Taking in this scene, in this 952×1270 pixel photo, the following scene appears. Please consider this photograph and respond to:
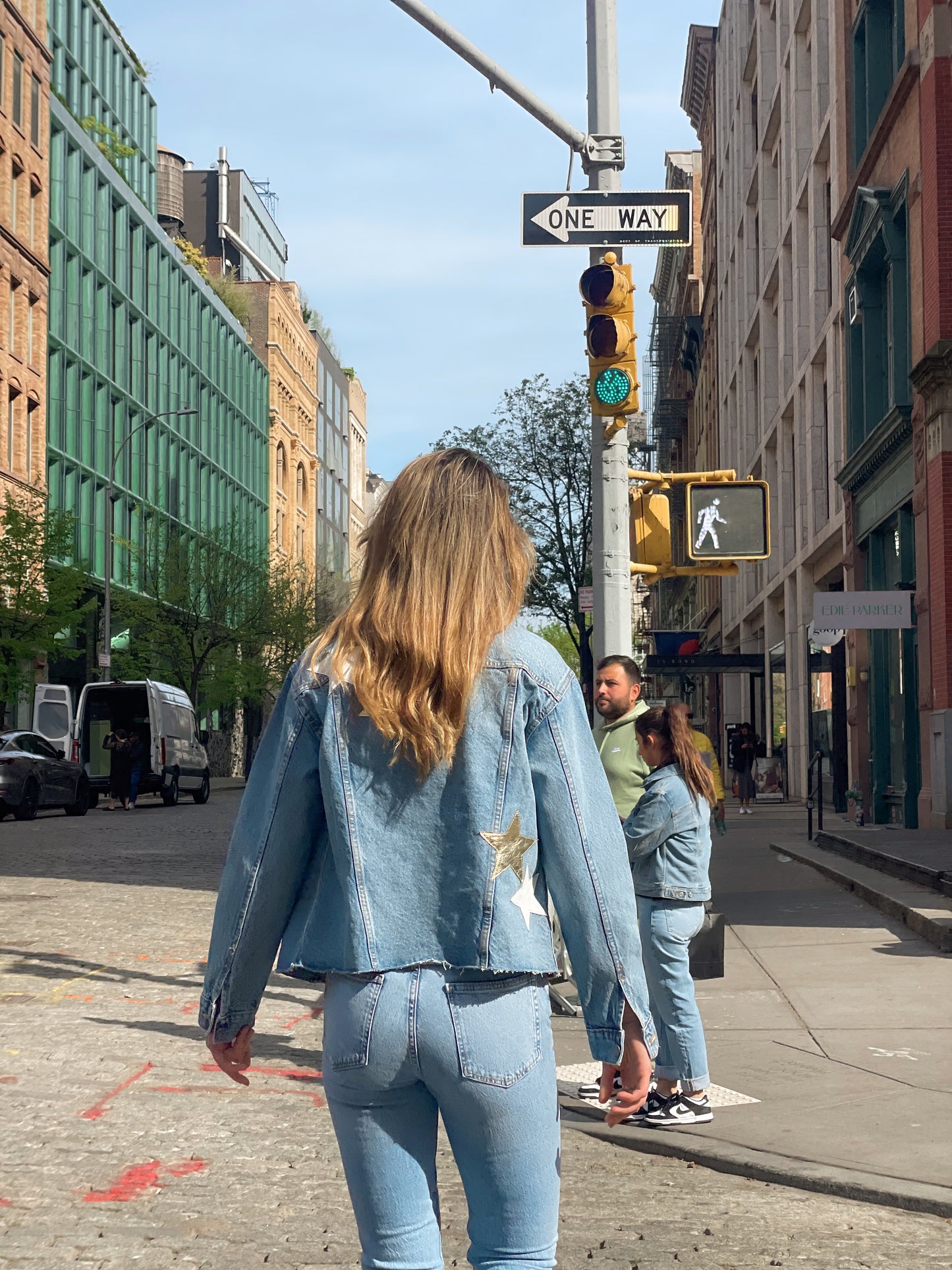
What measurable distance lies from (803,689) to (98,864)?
1888 centimetres

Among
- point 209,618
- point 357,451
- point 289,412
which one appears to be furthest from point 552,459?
point 357,451

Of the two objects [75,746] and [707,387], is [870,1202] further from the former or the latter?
[707,387]

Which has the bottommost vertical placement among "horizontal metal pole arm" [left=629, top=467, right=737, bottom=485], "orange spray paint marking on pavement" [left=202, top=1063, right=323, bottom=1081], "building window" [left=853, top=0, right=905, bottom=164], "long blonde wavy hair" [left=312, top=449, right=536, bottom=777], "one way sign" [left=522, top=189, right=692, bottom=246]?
"orange spray paint marking on pavement" [left=202, top=1063, right=323, bottom=1081]

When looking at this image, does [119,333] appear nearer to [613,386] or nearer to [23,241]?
[23,241]

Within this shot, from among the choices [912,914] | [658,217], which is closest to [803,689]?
[912,914]

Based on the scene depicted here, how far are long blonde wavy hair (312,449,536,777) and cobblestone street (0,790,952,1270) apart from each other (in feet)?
8.20

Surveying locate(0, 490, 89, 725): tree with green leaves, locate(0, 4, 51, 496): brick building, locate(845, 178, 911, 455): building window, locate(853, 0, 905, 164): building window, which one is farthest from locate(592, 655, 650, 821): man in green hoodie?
locate(0, 4, 51, 496): brick building

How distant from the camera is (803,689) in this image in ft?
110

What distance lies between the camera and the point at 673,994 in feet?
20.7

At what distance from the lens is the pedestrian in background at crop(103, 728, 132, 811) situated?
33.8 metres

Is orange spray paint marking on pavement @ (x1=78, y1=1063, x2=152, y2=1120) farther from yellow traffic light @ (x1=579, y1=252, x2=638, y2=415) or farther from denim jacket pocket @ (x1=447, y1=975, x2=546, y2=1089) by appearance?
yellow traffic light @ (x1=579, y1=252, x2=638, y2=415)

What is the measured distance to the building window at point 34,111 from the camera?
151 ft

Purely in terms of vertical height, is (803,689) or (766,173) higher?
(766,173)

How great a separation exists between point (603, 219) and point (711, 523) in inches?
76.6
